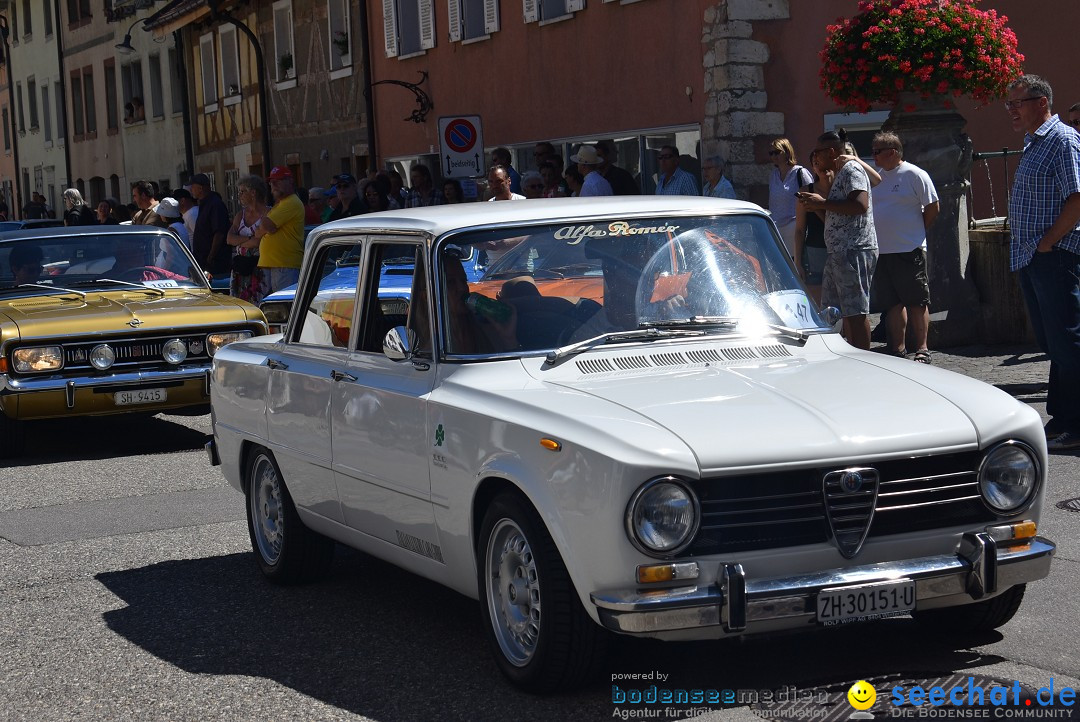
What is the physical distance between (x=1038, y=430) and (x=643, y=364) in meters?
1.37

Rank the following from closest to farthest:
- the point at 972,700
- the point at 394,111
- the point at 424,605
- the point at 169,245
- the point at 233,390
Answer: the point at 972,700, the point at 424,605, the point at 233,390, the point at 169,245, the point at 394,111

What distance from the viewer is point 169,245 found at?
44.9 ft

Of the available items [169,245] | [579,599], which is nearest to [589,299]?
[579,599]

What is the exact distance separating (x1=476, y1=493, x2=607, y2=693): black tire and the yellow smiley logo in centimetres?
78

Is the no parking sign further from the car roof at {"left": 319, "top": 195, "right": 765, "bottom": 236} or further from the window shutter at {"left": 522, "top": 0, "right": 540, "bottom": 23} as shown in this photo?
the car roof at {"left": 319, "top": 195, "right": 765, "bottom": 236}

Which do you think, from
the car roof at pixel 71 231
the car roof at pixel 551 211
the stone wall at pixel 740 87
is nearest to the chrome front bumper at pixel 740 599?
the car roof at pixel 551 211

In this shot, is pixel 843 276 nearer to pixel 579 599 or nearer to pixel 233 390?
pixel 233 390

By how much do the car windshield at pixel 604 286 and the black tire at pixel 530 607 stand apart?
0.85 metres

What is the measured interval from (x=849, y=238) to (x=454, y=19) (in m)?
16.2

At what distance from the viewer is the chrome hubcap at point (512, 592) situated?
5.24 m

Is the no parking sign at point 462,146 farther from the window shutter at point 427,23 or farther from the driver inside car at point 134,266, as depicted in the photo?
the window shutter at point 427,23

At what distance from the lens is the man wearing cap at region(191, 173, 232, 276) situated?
17.4 m

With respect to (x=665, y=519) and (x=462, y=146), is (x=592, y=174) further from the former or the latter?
(x=665, y=519)

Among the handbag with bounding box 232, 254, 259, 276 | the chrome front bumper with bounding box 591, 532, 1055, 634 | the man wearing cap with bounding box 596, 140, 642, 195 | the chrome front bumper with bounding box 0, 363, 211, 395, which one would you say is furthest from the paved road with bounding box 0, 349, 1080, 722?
the man wearing cap with bounding box 596, 140, 642, 195
